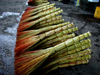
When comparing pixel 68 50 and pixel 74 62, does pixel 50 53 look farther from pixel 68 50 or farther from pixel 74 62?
pixel 74 62

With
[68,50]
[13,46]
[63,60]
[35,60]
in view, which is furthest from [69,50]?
[13,46]

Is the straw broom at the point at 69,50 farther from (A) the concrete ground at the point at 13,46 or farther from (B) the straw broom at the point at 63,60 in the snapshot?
(A) the concrete ground at the point at 13,46

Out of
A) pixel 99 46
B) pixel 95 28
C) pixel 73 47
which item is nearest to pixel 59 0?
pixel 95 28

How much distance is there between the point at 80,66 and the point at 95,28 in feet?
5.14

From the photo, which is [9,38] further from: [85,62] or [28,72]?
[85,62]

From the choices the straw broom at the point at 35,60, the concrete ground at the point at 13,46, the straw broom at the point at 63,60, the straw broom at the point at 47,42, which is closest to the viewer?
the straw broom at the point at 35,60

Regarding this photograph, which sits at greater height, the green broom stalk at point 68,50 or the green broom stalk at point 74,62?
the green broom stalk at point 68,50

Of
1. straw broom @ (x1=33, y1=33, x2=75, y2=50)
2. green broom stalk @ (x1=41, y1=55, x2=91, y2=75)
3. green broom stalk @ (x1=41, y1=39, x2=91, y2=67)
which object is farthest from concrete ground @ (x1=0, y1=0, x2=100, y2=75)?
straw broom @ (x1=33, y1=33, x2=75, y2=50)

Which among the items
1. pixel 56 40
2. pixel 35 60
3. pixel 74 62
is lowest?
pixel 74 62

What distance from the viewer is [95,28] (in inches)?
96.3

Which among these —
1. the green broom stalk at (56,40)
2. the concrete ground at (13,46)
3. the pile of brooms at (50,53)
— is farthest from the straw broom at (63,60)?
the green broom stalk at (56,40)

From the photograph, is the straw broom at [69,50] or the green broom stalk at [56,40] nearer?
the straw broom at [69,50]

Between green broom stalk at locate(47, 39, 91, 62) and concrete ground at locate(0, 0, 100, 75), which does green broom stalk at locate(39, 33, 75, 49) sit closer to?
green broom stalk at locate(47, 39, 91, 62)

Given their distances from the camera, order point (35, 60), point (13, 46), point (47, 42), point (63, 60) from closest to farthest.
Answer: point (35, 60) < point (63, 60) < point (47, 42) < point (13, 46)
